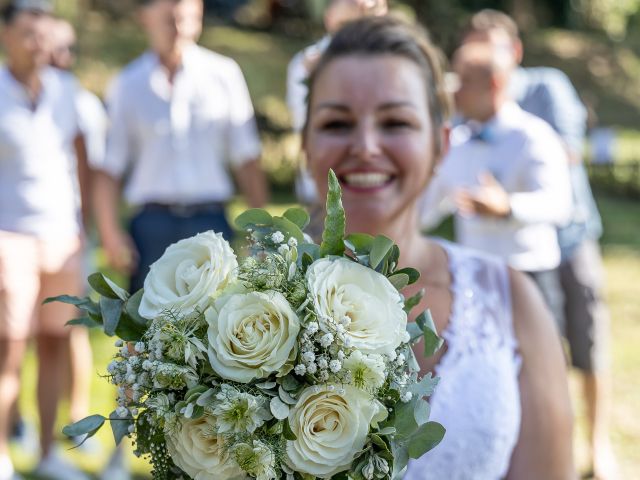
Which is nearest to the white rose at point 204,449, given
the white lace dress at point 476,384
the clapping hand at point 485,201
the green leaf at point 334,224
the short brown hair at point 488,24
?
the green leaf at point 334,224

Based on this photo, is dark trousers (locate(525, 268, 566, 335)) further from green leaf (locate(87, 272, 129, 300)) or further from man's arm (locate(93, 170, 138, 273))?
green leaf (locate(87, 272, 129, 300))

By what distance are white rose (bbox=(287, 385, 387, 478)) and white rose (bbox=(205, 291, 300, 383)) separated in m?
0.07

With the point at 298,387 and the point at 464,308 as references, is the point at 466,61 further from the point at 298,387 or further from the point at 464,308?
the point at 298,387

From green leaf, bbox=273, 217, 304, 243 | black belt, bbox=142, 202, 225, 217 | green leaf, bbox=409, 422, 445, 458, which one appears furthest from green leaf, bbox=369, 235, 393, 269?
black belt, bbox=142, 202, 225, 217

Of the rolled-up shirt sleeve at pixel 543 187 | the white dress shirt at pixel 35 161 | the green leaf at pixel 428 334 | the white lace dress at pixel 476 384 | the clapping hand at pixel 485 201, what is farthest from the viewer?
the white dress shirt at pixel 35 161

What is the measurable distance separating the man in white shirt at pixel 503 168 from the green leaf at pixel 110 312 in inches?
116

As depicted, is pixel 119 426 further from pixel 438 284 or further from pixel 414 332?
pixel 438 284

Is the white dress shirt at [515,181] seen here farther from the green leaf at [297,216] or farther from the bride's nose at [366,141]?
the green leaf at [297,216]

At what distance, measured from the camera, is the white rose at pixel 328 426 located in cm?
140

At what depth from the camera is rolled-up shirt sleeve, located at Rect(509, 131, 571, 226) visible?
4.38 metres

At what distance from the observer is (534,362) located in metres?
2.19

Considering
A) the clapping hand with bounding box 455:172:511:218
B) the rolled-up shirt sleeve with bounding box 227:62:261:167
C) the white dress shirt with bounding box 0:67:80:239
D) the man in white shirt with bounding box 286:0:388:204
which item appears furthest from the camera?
the rolled-up shirt sleeve with bounding box 227:62:261:167

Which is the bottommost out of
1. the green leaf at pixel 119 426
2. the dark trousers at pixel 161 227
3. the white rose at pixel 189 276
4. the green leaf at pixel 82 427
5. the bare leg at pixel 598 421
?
the bare leg at pixel 598 421

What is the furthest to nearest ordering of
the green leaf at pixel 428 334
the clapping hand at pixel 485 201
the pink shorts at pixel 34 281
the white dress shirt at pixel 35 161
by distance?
the white dress shirt at pixel 35 161 → the pink shorts at pixel 34 281 → the clapping hand at pixel 485 201 → the green leaf at pixel 428 334
